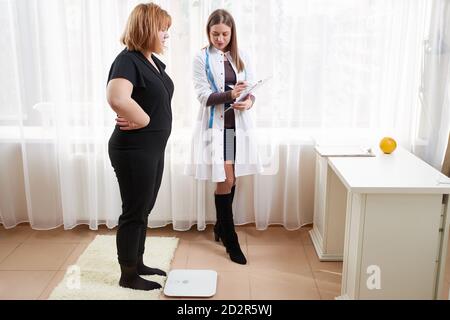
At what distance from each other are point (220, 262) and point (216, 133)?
740 mm

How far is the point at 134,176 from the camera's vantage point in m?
2.24

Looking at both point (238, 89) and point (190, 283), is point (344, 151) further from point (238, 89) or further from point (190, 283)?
point (190, 283)

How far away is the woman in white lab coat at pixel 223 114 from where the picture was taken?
2637 millimetres

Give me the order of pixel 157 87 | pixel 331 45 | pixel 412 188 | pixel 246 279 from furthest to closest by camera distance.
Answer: pixel 331 45 → pixel 246 279 → pixel 157 87 → pixel 412 188

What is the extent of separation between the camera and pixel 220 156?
271 cm

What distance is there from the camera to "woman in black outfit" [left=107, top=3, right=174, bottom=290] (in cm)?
210

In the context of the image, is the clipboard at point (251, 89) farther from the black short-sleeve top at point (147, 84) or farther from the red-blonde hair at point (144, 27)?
the red-blonde hair at point (144, 27)

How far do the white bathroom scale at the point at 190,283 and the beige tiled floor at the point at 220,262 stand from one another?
48 millimetres

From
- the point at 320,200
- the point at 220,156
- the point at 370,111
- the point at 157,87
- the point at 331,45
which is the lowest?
the point at 320,200

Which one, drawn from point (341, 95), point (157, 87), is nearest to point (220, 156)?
point (157, 87)

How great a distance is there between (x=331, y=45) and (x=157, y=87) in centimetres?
128

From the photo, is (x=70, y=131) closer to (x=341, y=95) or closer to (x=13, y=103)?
(x=13, y=103)

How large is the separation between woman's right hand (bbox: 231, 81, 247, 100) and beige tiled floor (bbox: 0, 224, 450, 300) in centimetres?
95

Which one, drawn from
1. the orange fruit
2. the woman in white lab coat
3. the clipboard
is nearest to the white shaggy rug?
the woman in white lab coat
